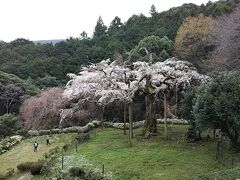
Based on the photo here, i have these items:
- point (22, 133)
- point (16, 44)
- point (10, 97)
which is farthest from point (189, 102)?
point (16, 44)

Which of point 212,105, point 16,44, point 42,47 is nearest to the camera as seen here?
point 212,105

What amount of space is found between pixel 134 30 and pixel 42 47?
22.9 metres

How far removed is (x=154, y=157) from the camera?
1000 inches

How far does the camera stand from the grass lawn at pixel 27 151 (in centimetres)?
3236

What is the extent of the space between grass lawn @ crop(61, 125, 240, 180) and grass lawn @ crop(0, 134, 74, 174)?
3.99 meters

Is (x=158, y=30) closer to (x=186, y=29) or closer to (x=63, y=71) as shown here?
(x=186, y=29)

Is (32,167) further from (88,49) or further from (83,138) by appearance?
(88,49)

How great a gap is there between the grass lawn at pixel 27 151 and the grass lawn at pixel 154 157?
3987 mm

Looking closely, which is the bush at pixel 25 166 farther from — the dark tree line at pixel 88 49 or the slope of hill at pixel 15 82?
the dark tree line at pixel 88 49

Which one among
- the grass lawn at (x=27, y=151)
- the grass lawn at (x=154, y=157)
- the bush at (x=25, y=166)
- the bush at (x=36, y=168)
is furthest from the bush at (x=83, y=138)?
the bush at (x=36, y=168)

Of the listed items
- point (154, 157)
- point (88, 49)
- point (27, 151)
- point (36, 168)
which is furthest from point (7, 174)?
point (88, 49)

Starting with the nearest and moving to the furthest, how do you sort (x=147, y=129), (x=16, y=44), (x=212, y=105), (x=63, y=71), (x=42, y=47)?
(x=212, y=105), (x=147, y=129), (x=63, y=71), (x=42, y=47), (x=16, y=44)

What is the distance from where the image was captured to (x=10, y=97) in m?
58.0

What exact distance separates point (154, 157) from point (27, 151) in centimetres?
1442
